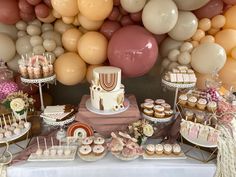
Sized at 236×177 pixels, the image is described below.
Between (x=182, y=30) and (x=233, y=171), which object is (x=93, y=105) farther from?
(x=233, y=171)

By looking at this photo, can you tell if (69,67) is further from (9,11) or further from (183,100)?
(183,100)

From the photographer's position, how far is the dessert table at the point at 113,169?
122 cm

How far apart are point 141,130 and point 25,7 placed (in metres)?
1.03

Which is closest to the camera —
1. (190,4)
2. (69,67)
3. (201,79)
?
(190,4)

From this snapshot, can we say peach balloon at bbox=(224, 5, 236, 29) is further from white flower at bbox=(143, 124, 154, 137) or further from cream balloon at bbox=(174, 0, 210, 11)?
white flower at bbox=(143, 124, 154, 137)

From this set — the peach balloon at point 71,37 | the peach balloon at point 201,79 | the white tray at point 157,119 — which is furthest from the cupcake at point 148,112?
the peach balloon at point 71,37

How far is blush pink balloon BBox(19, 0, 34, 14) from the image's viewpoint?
1400mm

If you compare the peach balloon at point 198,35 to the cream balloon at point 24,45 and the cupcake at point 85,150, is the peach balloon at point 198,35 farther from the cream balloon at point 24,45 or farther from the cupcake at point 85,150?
the cream balloon at point 24,45

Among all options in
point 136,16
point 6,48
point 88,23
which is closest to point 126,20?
point 136,16

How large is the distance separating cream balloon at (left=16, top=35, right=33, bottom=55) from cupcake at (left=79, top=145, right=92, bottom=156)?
75 centimetres

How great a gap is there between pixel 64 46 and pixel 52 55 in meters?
0.11

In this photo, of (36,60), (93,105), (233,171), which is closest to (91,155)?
(93,105)

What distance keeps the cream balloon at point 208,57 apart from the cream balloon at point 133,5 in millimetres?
452

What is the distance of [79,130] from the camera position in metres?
1.40
